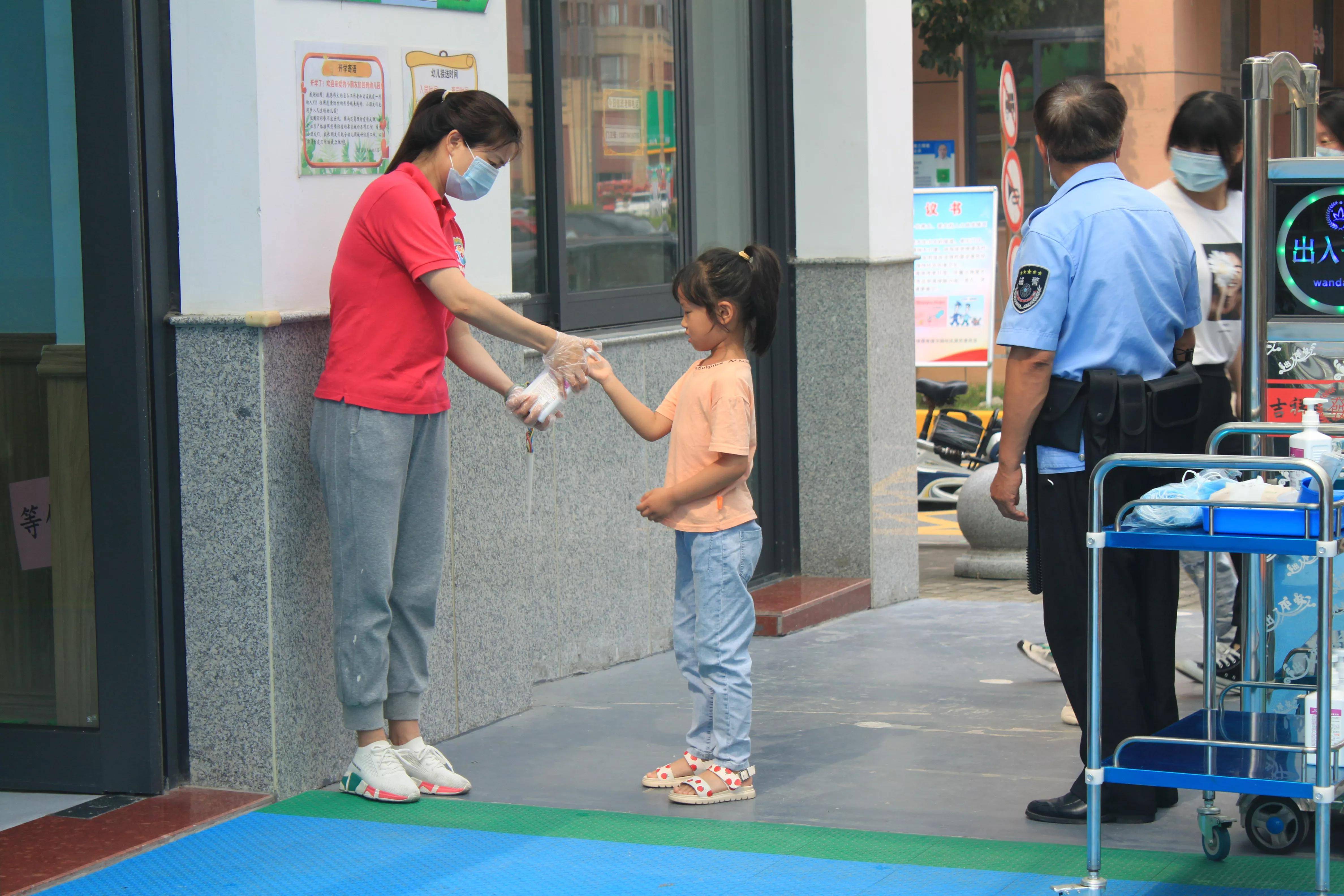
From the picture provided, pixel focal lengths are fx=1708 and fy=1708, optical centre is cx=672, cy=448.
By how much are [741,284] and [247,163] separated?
1401mm

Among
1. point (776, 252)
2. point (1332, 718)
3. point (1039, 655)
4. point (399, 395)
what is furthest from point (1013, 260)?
point (1332, 718)

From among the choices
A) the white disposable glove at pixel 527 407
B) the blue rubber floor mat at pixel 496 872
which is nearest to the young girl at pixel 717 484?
the white disposable glove at pixel 527 407

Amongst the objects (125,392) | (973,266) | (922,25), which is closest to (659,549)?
(125,392)

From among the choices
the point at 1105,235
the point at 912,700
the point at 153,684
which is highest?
the point at 1105,235

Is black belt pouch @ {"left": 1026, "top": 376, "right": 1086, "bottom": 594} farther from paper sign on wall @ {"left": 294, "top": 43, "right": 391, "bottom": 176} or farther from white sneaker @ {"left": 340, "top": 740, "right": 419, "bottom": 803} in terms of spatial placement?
paper sign on wall @ {"left": 294, "top": 43, "right": 391, "bottom": 176}

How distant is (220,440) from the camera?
15.7 ft

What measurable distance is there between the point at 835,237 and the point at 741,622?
361 cm

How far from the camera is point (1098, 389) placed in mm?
4539

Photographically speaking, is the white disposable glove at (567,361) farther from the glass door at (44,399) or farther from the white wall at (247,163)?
the glass door at (44,399)

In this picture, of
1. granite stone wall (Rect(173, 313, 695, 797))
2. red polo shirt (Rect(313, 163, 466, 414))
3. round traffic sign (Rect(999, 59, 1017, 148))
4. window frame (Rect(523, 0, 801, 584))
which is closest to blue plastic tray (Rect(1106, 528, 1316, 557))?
red polo shirt (Rect(313, 163, 466, 414))

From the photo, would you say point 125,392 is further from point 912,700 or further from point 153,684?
point 912,700

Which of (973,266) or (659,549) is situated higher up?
(973,266)

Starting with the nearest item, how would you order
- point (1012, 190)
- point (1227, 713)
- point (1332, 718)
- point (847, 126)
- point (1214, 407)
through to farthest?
1. point (1332, 718)
2. point (1227, 713)
3. point (1214, 407)
4. point (847, 126)
5. point (1012, 190)

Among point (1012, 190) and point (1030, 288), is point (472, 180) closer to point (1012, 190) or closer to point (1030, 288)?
point (1030, 288)
